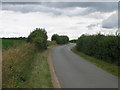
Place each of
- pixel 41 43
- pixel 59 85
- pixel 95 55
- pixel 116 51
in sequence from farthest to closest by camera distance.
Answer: pixel 41 43, pixel 95 55, pixel 116 51, pixel 59 85

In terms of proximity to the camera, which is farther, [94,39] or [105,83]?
[94,39]

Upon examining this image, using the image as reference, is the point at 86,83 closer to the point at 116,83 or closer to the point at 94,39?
the point at 116,83

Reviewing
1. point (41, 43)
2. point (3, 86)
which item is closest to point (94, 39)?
point (41, 43)

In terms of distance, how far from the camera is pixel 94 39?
89.9 ft

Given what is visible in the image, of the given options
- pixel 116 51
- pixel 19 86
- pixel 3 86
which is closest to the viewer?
pixel 3 86

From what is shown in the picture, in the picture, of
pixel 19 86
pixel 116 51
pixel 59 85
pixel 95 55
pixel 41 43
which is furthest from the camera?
pixel 41 43

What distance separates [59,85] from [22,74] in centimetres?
235

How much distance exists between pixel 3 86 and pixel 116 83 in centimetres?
587

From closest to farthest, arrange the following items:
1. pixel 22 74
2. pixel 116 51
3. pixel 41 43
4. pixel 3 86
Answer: pixel 3 86 < pixel 22 74 < pixel 116 51 < pixel 41 43

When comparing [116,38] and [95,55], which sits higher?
[116,38]

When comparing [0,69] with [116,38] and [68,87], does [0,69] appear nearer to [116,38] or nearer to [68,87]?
[68,87]

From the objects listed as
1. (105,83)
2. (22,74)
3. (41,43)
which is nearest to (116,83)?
(105,83)

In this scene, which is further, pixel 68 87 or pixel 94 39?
pixel 94 39

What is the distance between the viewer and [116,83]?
472 inches
